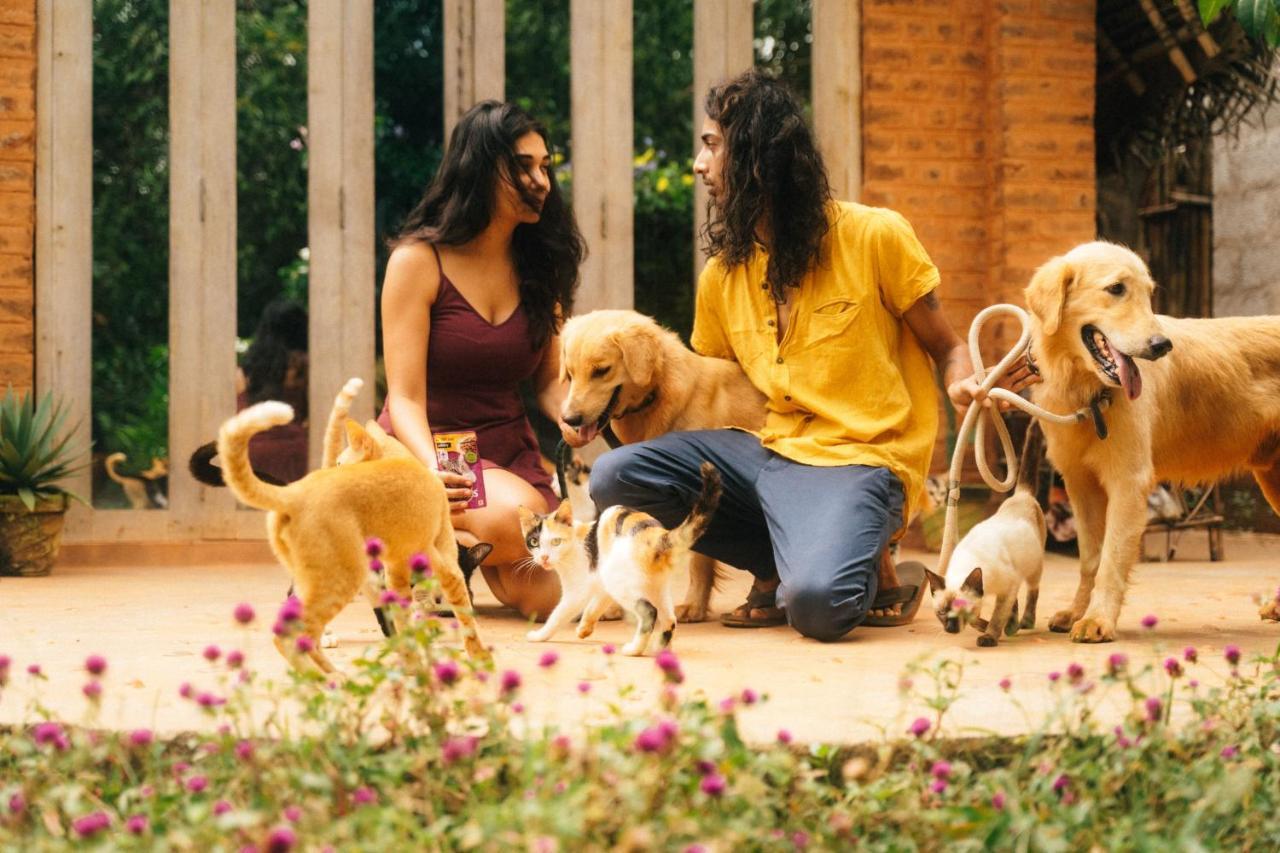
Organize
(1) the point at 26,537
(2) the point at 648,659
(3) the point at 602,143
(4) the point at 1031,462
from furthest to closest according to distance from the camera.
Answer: (3) the point at 602,143 < (1) the point at 26,537 < (4) the point at 1031,462 < (2) the point at 648,659

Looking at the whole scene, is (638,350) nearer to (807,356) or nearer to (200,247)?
(807,356)

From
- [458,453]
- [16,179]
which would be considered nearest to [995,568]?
[458,453]

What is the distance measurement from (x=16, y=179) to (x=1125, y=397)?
4.75m

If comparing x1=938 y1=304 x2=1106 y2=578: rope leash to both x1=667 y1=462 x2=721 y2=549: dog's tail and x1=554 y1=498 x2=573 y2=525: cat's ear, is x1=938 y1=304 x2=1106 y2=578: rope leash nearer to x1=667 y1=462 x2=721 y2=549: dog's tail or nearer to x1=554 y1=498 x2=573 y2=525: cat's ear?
x1=667 y1=462 x2=721 y2=549: dog's tail

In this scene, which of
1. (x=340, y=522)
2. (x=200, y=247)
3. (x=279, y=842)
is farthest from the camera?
(x=200, y=247)

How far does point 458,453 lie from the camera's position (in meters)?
3.77

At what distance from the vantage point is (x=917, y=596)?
13.0ft

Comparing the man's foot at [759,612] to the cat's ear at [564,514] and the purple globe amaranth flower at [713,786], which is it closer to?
the cat's ear at [564,514]

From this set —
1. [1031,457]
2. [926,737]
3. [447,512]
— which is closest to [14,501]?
[447,512]

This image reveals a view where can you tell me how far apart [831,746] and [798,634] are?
1.55 meters

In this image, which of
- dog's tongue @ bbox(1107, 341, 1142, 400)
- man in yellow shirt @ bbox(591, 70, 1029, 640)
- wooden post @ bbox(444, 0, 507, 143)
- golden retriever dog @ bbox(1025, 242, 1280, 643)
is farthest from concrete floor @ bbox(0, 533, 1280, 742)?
wooden post @ bbox(444, 0, 507, 143)

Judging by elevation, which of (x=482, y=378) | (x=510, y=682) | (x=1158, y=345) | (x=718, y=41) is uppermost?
(x=718, y=41)

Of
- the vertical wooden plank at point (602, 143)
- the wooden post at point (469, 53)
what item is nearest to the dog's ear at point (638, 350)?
the vertical wooden plank at point (602, 143)

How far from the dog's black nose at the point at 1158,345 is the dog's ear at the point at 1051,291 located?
0.85 ft
